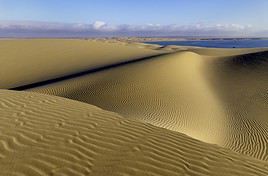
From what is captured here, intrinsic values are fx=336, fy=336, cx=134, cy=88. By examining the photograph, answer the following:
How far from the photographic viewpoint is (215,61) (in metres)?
25.9

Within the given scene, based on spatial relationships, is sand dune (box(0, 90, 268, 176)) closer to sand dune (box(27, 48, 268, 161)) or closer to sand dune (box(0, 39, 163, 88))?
sand dune (box(27, 48, 268, 161))

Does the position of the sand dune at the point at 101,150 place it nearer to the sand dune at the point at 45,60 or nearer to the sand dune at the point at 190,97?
the sand dune at the point at 190,97

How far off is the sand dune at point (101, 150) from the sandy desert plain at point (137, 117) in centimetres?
1

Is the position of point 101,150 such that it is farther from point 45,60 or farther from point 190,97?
point 45,60

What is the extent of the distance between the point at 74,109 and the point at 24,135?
1.99 m

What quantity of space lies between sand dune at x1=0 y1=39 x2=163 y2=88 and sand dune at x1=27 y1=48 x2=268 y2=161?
448cm

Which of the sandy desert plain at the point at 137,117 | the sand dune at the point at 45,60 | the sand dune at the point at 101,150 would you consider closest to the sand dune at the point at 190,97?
the sandy desert plain at the point at 137,117

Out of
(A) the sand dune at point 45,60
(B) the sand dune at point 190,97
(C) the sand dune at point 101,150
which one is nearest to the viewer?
(C) the sand dune at point 101,150

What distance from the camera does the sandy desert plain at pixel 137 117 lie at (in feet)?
14.8

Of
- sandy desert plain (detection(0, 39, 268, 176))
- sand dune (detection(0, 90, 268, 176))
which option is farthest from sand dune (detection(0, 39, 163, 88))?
sand dune (detection(0, 90, 268, 176))

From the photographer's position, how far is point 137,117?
35.9 feet

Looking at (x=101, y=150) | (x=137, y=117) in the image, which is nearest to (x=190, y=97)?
(x=137, y=117)

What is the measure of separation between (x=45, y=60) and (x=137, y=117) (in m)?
17.8

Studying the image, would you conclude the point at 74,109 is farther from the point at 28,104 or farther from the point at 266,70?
the point at 266,70
